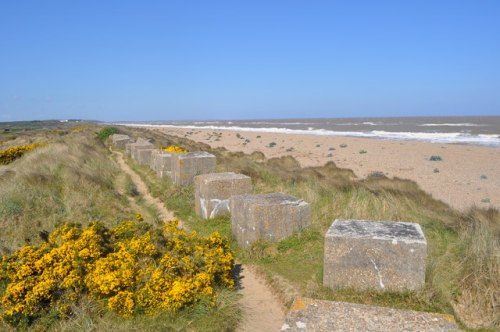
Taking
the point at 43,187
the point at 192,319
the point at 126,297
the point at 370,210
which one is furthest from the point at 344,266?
the point at 43,187

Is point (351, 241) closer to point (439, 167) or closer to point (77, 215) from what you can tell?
point (77, 215)

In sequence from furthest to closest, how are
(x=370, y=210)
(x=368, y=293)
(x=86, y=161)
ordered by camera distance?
(x=86, y=161), (x=370, y=210), (x=368, y=293)

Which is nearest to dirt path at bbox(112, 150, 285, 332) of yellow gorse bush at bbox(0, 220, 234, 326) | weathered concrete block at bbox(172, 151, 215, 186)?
yellow gorse bush at bbox(0, 220, 234, 326)

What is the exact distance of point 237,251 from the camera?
21.1 feet

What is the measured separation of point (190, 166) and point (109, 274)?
673 cm

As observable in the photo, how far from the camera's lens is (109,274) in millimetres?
4262

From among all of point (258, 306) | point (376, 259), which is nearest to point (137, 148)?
point (258, 306)

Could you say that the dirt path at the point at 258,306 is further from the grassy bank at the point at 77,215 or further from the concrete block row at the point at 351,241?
the concrete block row at the point at 351,241

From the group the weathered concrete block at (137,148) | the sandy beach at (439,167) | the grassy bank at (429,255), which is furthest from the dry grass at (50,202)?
the sandy beach at (439,167)

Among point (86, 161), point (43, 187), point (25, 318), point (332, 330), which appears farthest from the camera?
point (86, 161)

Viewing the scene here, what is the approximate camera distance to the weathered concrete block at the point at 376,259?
4258mm

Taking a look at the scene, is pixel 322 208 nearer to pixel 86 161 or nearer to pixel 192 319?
pixel 192 319

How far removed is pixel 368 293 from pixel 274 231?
208 centimetres

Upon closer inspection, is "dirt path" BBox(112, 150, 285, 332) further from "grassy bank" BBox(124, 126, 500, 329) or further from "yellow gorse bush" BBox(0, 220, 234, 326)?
"yellow gorse bush" BBox(0, 220, 234, 326)
